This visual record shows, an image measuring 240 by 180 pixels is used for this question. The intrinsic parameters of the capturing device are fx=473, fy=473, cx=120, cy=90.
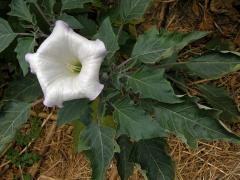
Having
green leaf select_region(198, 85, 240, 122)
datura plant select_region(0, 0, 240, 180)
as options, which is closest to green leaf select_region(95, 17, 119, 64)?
datura plant select_region(0, 0, 240, 180)

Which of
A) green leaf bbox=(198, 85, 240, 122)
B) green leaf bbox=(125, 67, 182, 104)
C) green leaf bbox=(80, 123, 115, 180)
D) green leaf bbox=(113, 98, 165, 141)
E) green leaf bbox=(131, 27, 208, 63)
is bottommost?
green leaf bbox=(198, 85, 240, 122)

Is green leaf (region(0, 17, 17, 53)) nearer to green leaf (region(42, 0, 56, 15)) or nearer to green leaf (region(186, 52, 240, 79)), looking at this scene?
green leaf (region(42, 0, 56, 15))

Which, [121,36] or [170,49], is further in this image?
[121,36]

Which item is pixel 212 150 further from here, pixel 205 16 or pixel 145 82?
pixel 145 82

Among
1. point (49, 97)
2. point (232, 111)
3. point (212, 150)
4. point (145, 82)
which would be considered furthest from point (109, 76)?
point (212, 150)

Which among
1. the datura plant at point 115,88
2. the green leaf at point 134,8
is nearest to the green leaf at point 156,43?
the datura plant at point 115,88

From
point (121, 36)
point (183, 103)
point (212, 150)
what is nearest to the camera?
point (183, 103)
